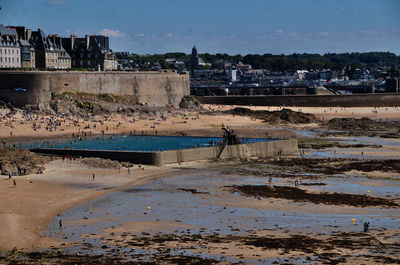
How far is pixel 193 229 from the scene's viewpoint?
26.1 metres

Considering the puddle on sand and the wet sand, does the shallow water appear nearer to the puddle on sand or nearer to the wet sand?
the puddle on sand

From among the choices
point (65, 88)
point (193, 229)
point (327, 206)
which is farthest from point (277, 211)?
point (65, 88)

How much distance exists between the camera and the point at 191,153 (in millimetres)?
43625

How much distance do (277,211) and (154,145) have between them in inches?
878

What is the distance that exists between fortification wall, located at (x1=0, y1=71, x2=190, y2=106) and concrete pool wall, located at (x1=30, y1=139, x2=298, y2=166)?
25618mm

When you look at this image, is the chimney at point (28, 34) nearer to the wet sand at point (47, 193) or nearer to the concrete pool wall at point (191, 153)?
the concrete pool wall at point (191, 153)

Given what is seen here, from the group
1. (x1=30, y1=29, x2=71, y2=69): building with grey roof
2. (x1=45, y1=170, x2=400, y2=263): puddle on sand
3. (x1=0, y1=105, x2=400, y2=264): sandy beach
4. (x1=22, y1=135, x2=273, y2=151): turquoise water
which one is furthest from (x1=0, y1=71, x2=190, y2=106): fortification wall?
(x1=45, y1=170, x2=400, y2=263): puddle on sand

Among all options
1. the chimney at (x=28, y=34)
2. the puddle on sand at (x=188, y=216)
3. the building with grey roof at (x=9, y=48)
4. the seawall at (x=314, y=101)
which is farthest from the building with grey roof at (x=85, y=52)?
the puddle on sand at (x=188, y=216)

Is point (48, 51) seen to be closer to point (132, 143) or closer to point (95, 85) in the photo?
point (95, 85)

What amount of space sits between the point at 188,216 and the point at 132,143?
79.2ft

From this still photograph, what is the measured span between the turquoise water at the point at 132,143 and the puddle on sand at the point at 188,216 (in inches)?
555

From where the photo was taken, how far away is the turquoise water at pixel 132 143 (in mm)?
48344

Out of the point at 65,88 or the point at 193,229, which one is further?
the point at 65,88

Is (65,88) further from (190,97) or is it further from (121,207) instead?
(121,207)
